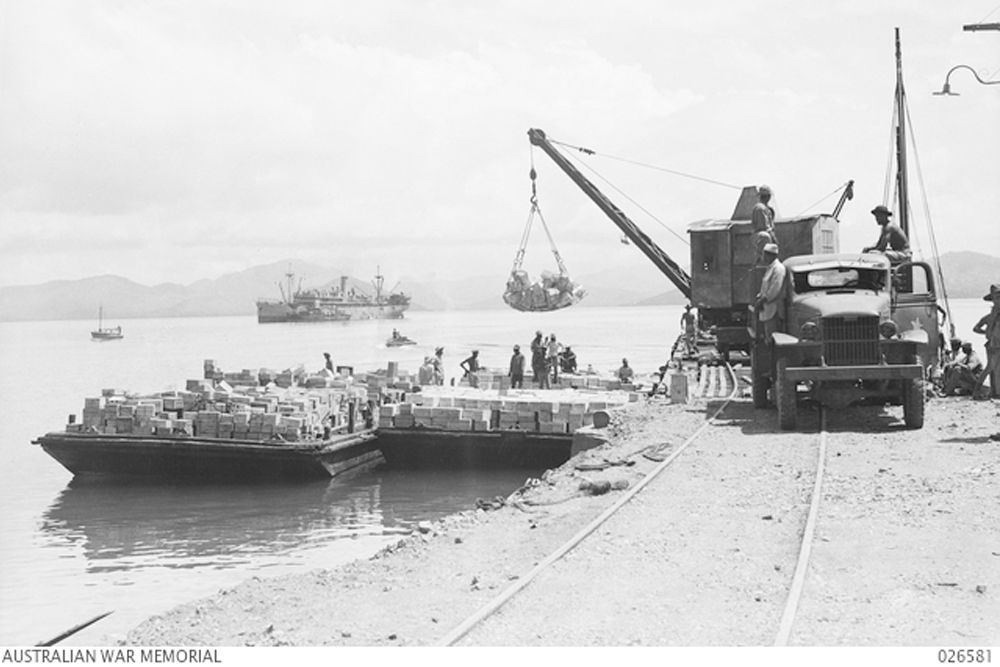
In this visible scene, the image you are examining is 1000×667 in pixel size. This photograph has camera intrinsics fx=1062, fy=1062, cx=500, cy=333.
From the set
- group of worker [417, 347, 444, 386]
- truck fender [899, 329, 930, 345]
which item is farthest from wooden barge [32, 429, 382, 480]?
truck fender [899, 329, 930, 345]

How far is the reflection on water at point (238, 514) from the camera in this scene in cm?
1656

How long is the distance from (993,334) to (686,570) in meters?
10.4

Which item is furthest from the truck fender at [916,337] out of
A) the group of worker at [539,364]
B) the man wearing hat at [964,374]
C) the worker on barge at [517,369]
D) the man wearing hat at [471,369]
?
the man wearing hat at [471,369]

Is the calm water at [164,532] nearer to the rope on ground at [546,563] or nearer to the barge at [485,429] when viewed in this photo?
the barge at [485,429]

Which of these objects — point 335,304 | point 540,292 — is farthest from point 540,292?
point 335,304

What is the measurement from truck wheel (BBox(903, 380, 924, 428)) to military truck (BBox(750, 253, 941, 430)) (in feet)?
0.04

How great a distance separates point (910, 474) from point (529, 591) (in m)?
5.50

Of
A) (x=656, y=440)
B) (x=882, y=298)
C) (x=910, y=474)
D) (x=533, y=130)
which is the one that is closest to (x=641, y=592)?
(x=910, y=474)

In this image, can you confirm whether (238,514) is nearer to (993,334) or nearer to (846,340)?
(846,340)

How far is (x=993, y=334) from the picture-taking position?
15.7m

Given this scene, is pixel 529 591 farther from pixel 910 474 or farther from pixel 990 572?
pixel 910 474

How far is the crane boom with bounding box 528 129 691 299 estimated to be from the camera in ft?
122

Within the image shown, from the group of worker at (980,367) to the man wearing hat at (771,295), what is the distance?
3250mm

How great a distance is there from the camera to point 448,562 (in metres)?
8.28
